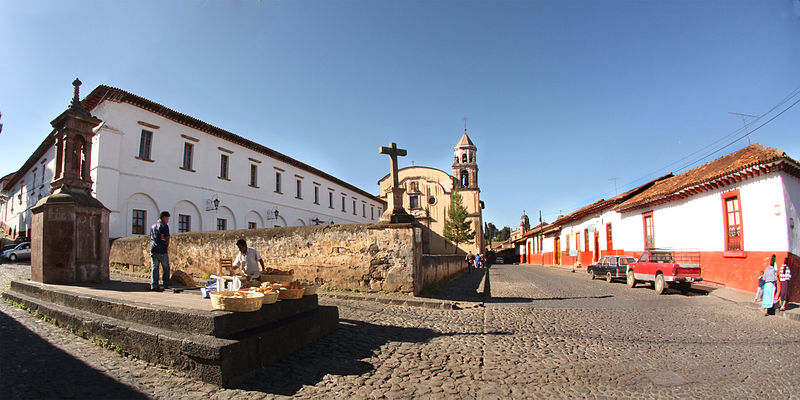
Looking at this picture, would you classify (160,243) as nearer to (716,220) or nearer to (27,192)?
(716,220)

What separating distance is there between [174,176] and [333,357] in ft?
68.1

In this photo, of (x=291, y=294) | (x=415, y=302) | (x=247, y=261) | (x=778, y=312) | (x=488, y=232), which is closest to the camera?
(x=291, y=294)

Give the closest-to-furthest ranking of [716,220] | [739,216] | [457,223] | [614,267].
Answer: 1. [739,216]
2. [716,220]
3. [614,267]
4. [457,223]

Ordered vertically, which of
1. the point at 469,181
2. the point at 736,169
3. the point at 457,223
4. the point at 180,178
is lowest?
the point at 457,223

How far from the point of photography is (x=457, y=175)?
168 feet

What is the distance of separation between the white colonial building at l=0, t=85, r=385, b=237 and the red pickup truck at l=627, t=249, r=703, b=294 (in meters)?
21.8

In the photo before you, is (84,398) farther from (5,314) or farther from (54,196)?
(54,196)

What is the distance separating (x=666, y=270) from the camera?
38.4 ft

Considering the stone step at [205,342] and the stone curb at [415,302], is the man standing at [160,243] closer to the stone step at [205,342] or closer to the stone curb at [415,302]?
the stone step at [205,342]

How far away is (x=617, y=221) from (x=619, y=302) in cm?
1215

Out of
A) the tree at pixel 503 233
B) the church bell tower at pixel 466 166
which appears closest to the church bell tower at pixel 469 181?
the church bell tower at pixel 466 166

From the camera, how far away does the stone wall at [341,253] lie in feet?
28.6

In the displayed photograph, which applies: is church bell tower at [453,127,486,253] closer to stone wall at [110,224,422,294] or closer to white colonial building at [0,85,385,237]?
white colonial building at [0,85,385,237]

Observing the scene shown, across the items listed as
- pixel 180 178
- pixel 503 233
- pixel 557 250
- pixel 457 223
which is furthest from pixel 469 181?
pixel 503 233
